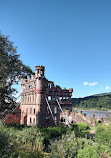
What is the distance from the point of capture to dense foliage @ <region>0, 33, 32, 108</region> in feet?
66.1

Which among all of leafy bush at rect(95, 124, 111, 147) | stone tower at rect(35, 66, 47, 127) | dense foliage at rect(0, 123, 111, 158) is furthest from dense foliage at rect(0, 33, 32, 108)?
leafy bush at rect(95, 124, 111, 147)

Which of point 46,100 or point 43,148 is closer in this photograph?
point 43,148

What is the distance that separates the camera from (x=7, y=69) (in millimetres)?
20750

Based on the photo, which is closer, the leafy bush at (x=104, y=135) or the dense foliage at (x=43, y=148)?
the dense foliage at (x=43, y=148)

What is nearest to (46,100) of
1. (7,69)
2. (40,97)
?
(40,97)

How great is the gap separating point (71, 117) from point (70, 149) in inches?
725

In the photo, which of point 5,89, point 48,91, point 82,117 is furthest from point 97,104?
point 5,89

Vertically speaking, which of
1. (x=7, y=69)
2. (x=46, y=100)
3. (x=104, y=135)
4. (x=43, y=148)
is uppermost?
(x=7, y=69)

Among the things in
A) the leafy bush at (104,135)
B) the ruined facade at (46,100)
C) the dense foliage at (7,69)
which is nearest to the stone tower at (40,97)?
the ruined facade at (46,100)

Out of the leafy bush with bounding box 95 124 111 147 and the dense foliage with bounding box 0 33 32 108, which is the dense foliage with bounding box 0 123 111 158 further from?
the dense foliage with bounding box 0 33 32 108

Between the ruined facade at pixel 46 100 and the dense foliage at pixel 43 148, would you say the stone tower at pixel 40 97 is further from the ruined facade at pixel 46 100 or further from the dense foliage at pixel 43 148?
the dense foliage at pixel 43 148

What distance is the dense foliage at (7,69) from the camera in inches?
793

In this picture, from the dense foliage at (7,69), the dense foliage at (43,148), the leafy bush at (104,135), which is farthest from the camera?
the dense foliage at (7,69)

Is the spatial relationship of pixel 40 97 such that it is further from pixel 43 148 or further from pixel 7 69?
pixel 43 148
